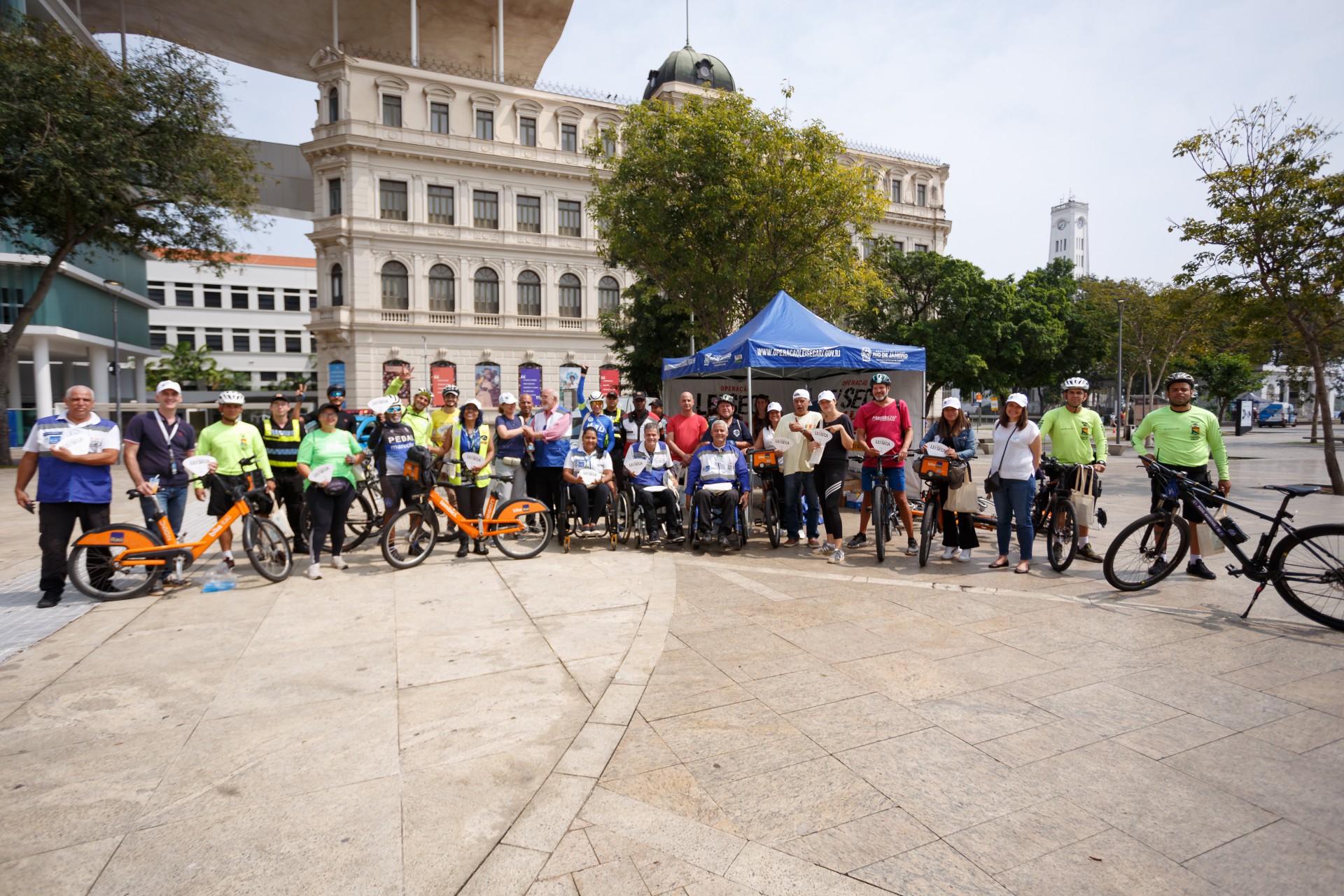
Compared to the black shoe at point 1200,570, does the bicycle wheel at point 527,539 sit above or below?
above

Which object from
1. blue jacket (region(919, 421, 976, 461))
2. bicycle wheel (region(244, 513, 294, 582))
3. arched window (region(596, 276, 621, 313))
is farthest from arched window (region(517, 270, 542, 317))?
blue jacket (region(919, 421, 976, 461))

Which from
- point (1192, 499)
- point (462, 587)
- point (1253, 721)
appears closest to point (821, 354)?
point (1192, 499)

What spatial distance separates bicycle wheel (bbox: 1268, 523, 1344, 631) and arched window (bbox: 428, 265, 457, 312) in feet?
130

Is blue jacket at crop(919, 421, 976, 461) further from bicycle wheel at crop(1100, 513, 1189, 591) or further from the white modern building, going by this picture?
the white modern building

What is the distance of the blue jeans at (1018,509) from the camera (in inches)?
296

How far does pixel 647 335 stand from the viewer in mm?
32469

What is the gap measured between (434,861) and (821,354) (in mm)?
8570

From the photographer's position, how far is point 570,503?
9211mm

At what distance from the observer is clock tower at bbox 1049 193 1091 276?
13075 centimetres

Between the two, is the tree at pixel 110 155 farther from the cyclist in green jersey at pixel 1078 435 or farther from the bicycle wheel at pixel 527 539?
the cyclist in green jersey at pixel 1078 435

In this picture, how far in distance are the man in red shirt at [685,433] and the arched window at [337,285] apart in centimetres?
3466

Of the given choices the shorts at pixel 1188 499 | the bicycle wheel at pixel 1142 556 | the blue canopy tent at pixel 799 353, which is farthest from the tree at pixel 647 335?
the bicycle wheel at pixel 1142 556

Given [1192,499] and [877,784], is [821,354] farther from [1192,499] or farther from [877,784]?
[877,784]

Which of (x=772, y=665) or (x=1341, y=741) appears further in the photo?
(x=772, y=665)
